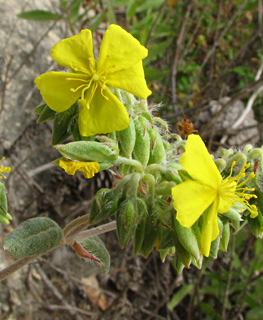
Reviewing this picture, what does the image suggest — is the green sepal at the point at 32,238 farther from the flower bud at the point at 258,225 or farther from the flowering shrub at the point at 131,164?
the flower bud at the point at 258,225

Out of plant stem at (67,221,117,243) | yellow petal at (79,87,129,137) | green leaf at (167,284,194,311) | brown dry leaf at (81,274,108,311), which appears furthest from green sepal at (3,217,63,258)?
green leaf at (167,284,194,311)

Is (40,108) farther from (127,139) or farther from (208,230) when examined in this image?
(208,230)

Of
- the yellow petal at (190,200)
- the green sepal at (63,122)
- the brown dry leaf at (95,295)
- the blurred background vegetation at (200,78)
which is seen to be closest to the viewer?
the yellow petal at (190,200)

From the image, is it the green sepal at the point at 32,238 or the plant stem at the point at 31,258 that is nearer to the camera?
the green sepal at the point at 32,238

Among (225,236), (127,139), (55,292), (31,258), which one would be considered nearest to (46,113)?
(127,139)

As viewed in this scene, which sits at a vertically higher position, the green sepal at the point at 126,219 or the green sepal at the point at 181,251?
the green sepal at the point at 126,219

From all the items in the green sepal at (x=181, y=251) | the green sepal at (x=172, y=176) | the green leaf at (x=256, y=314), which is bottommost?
the green leaf at (x=256, y=314)

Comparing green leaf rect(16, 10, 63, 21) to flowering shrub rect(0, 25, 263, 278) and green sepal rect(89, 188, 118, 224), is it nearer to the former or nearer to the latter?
flowering shrub rect(0, 25, 263, 278)

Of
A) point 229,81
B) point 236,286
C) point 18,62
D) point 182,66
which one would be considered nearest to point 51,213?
point 18,62

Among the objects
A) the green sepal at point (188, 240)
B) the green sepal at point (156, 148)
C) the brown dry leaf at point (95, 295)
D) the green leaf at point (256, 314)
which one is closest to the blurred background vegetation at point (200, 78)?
the green leaf at point (256, 314)
